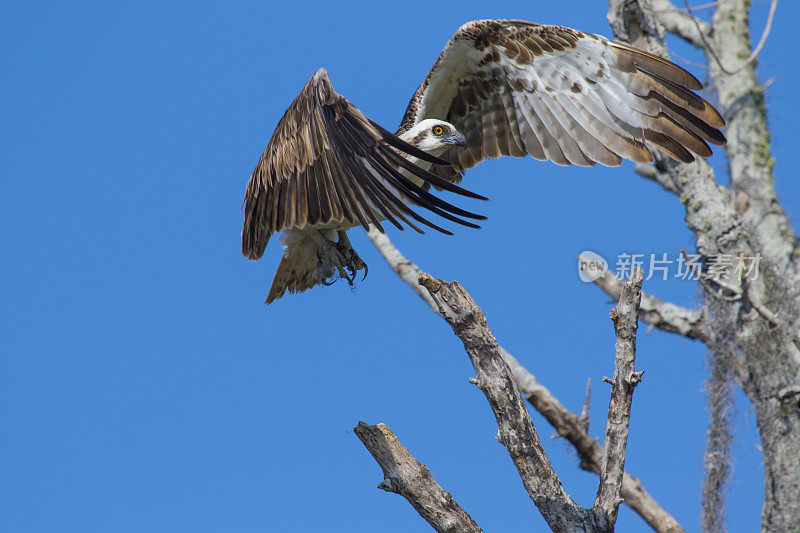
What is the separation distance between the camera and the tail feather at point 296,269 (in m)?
5.15

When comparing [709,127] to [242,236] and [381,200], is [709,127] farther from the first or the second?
[242,236]

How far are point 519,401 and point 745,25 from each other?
922 centimetres

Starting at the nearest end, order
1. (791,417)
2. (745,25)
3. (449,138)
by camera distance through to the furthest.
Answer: (449,138) < (791,417) < (745,25)

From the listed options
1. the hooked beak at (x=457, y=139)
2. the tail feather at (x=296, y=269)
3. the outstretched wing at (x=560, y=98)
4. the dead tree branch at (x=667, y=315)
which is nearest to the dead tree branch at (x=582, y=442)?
the dead tree branch at (x=667, y=315)

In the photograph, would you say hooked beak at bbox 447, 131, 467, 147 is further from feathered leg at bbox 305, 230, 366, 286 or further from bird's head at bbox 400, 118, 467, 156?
feathered leg at bbox 305, 230, 366, 286

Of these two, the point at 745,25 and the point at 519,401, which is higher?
the point at 745,25

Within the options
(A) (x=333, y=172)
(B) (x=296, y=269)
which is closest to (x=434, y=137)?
(B) (x=296, y=269)

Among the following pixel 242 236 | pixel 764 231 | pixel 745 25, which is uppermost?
pixel 745 25

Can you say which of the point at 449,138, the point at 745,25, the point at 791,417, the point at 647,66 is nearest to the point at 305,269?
the point at 449,138

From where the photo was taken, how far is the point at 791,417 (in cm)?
890

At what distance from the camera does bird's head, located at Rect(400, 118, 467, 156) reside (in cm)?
516

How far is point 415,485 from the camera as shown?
3865mm

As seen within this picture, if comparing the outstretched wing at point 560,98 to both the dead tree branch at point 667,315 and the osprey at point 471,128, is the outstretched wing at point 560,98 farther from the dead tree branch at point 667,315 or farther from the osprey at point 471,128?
the dead tree branch at point 667,315

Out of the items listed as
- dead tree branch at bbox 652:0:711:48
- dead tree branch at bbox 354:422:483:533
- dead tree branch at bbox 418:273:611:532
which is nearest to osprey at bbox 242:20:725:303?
dead tree branch at bbox 418:273:611:532
